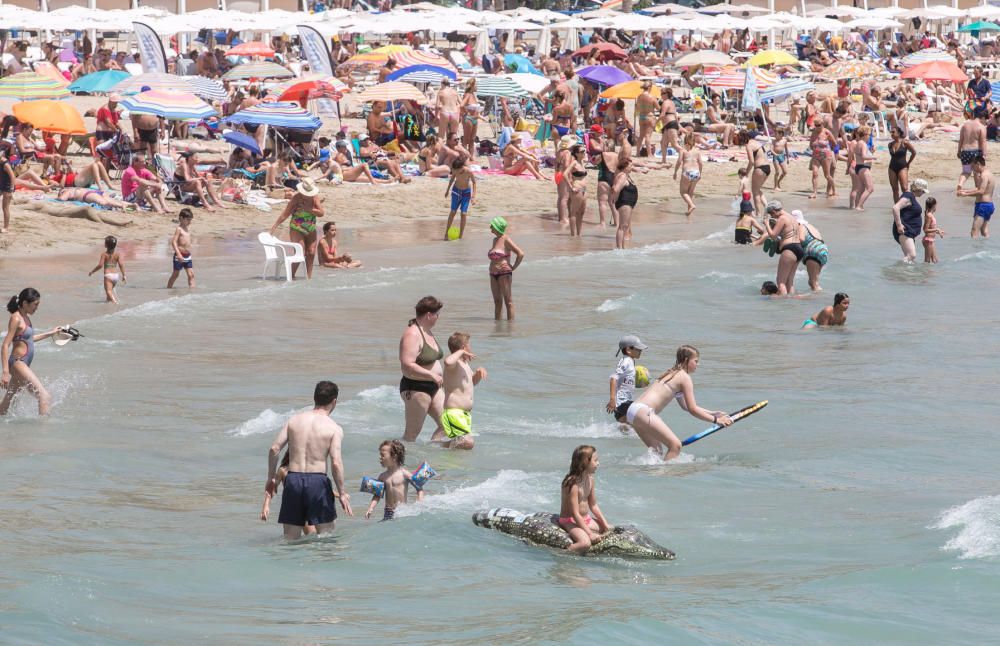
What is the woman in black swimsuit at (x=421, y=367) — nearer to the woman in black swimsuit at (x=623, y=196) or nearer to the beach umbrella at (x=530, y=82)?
the woman in black swimsuit at (x=623, y=196)

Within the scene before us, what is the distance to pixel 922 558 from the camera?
8258 millimetres

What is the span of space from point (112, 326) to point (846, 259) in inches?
407

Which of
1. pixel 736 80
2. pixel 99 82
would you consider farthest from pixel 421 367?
pixel 736 80

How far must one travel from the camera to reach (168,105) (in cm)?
2167

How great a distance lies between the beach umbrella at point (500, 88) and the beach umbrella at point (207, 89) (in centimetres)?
500

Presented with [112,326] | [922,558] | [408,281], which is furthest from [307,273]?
[922,558]

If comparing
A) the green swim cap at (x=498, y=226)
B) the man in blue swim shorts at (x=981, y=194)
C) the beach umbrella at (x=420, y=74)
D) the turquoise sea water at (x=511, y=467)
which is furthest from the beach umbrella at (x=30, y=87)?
the man in blue swim shorts at (x=981, y=194)

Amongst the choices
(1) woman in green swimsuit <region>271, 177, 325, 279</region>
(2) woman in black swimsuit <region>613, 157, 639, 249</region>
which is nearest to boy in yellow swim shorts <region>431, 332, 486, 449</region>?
(1) woman in green swimsuit <region>271, 177, 325, 279</region>

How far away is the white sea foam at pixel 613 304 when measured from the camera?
1623 cm

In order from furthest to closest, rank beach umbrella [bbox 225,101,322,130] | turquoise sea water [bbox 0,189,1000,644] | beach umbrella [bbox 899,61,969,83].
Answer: beach umbrella [bbox 899,61,969,83] < beach umbrella [bbox 225,101,322,130] < turquoise sea water [bbox 0,189,1000,644]

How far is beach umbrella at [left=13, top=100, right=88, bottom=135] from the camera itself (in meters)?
20.6

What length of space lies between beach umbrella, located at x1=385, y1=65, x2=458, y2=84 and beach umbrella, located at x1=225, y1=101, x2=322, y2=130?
5022mm

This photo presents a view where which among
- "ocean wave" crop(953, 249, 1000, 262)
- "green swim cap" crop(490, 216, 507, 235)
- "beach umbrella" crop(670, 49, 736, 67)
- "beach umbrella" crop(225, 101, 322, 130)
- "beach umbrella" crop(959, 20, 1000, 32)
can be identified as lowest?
"ocean wave" crop(953, 249, 1000, 262)

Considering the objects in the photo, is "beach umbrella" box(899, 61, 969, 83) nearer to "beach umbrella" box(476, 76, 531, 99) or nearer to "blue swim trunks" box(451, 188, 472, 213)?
"beach umbrella" box(476, 76, 531, 99)
